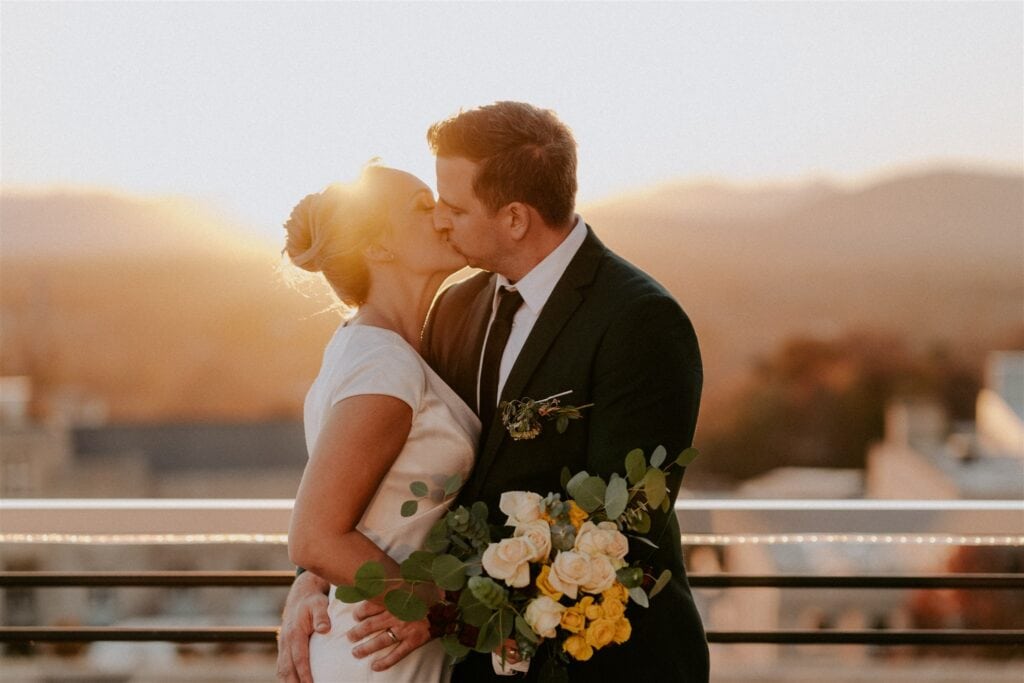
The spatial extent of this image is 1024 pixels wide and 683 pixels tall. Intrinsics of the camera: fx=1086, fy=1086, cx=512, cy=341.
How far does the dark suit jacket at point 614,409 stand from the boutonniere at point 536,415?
1 centimetres

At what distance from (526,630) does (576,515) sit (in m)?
0.17

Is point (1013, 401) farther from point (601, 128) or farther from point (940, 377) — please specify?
point (601, 128)

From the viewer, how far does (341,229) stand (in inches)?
71.9

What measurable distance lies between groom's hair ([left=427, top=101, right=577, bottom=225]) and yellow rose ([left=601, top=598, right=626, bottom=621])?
2.20ft

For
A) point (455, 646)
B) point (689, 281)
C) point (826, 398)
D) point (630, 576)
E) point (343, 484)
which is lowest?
point (826, 398)

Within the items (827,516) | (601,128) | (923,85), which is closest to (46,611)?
(827,516)

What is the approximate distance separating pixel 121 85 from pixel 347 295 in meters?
48.4

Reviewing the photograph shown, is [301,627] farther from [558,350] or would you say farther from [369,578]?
[558,350]

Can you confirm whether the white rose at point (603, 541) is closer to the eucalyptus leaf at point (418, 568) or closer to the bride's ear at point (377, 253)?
the eucalyptus leaf at point (418, 568)

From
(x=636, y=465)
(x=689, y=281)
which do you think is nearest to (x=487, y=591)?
(x=636, y=465)

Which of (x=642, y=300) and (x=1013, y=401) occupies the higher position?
(x=642, y=300)

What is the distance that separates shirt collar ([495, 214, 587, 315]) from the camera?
6.07 ft

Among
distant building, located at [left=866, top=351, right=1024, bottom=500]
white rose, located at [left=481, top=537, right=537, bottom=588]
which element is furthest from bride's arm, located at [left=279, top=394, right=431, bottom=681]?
distant building, located at [left=866, top=351, right=1024, bottom=500]

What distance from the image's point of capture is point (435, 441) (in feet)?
5.78
